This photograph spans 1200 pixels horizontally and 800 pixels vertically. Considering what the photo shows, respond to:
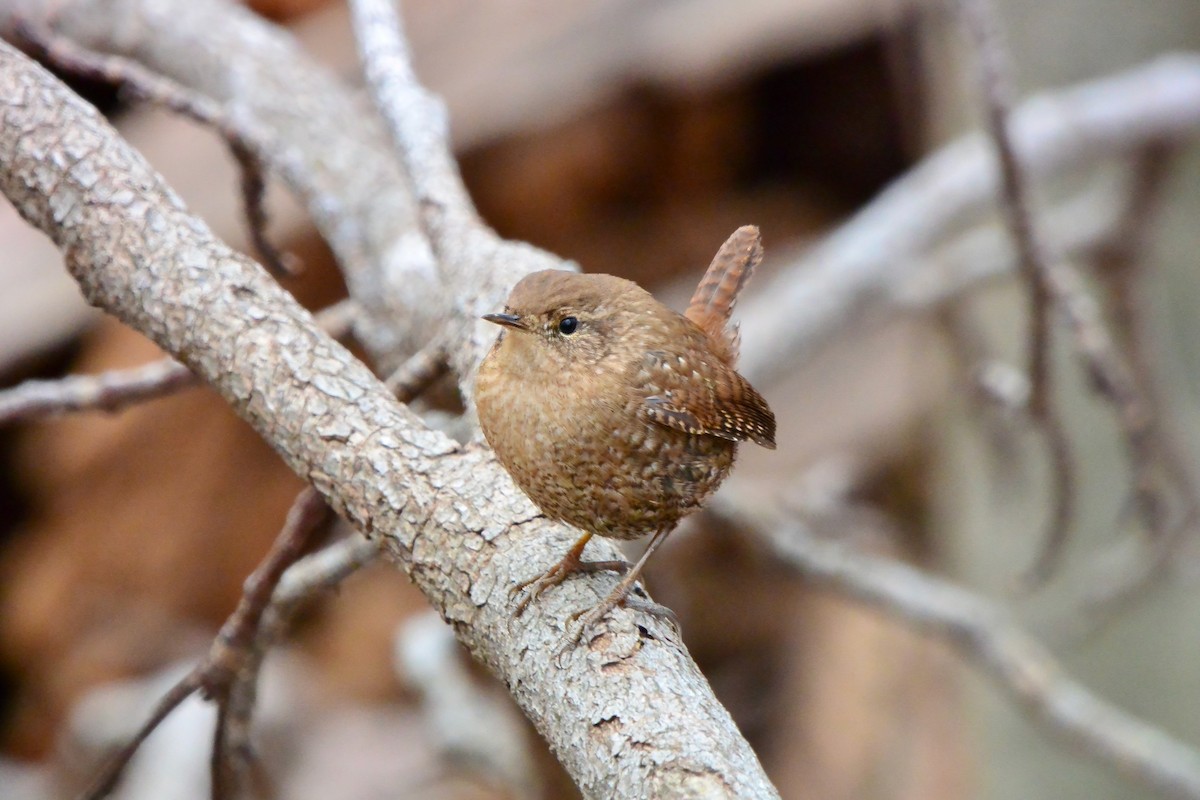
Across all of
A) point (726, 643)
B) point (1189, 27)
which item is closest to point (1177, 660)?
point (726, 643)

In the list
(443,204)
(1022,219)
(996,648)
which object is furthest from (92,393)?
(996,648)

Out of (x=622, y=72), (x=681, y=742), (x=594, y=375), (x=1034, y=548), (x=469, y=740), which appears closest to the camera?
(x=681, y=742)

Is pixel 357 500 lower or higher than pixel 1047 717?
lower

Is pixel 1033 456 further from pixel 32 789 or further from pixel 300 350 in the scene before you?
pixel 32 789

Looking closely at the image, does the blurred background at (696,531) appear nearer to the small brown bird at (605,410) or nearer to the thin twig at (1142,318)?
the thin twig at (1142,318)

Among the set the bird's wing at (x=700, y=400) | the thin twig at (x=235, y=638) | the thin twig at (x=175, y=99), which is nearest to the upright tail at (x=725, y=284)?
the bird's wing at (x=700, y=400)

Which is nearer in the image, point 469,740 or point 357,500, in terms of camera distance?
point 357,500
